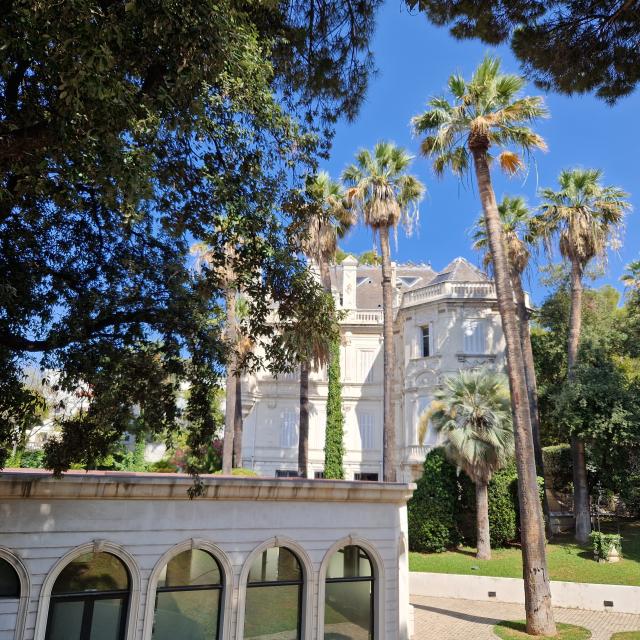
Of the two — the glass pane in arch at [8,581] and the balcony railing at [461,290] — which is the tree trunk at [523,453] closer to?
the glass pane in arch at [8,581]

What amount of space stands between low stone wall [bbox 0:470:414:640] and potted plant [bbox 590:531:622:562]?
493 inches

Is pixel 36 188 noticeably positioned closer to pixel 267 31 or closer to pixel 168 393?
pixel 168 393

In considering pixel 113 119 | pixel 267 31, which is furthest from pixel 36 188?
pixel 267 31

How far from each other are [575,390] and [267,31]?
21186 mm

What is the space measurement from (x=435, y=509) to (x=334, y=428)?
357 inches

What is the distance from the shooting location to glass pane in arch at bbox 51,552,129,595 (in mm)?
8672

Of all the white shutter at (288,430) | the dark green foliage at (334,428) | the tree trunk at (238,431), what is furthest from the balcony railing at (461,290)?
the tree trunk at (238,431)

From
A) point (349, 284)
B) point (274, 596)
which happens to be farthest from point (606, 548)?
point (349, 284)

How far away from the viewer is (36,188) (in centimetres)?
522

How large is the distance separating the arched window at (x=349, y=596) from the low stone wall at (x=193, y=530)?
17 cm

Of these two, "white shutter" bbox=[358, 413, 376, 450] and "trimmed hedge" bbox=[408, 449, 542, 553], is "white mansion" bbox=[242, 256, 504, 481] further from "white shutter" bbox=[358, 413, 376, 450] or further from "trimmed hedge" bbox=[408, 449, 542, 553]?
"trimmed hedge" bbox=[408, 449, 542, 553]

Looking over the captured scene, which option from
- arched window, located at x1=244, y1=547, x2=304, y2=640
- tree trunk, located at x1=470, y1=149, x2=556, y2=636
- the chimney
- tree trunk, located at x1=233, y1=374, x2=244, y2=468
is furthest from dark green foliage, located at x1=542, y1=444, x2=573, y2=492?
arched window, located at x1=244, y1=547, x2=304, y2=640

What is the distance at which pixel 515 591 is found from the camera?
18562 millimetres

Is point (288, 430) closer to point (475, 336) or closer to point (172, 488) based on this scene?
point (475, 336)
